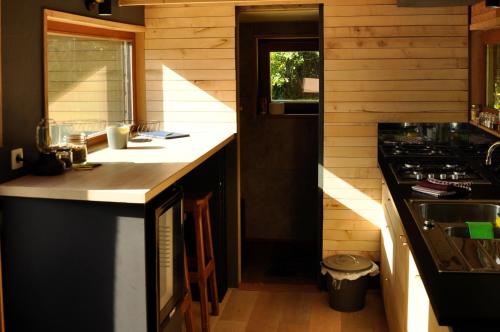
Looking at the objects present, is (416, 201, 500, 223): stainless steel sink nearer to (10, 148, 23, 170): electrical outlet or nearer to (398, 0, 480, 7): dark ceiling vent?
(398, 0, 480, 7): dark ceiling vent

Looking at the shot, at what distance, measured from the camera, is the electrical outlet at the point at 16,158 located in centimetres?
312

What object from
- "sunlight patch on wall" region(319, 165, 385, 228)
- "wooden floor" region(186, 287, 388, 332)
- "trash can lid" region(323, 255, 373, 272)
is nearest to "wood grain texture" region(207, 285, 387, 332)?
"wooden floor" region(186, 287, 388, 332)

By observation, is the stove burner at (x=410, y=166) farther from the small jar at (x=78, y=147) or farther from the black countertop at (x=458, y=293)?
the small jar at (x=78, y=147)

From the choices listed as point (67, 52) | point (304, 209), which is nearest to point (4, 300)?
point (67, 52)

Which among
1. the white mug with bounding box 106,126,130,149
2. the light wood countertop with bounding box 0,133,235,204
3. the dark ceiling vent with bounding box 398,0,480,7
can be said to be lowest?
the light wood countertop with bounding box 0,133,235,204

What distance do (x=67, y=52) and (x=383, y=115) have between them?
219 cm

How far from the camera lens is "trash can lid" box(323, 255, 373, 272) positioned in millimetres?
4535

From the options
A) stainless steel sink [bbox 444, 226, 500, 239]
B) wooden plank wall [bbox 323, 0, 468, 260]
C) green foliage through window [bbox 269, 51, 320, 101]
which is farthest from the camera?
green foliage through window [bbox 269, 51, 320, 101]

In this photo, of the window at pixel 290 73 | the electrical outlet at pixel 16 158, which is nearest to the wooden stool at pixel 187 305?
the electrical outlet at pixel 16 158

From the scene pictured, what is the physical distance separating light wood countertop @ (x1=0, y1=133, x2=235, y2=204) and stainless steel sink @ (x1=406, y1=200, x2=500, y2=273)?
3.69 feet

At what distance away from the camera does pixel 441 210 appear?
3166 millimetres

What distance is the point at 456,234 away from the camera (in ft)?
9.33

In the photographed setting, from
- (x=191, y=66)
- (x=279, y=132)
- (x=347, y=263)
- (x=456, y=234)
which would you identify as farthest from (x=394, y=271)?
(x=279, y=132)

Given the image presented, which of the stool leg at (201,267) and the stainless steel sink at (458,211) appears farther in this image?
the stool leg at (201,267)
